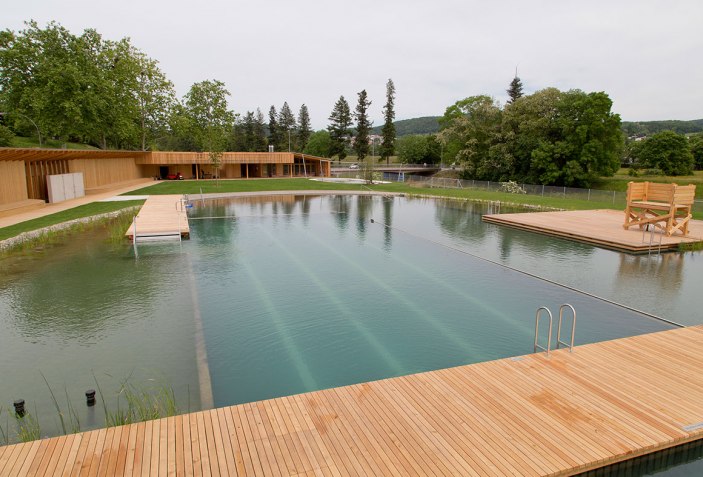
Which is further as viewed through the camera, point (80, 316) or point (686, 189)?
point (686, 189)

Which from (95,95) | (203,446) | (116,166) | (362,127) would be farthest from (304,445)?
(362,127)

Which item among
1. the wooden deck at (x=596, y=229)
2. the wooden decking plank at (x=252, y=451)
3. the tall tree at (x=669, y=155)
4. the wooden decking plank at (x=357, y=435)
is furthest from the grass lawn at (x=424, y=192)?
the tall tree at (x=669, y=155)

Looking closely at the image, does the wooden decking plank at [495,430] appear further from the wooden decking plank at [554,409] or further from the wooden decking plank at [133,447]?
the wooden decking plank at [133,447]

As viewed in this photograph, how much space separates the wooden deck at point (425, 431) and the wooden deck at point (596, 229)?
9.94 meters

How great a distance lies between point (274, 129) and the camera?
85812 millimetres

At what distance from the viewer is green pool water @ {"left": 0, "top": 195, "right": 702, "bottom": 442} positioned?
648 cm

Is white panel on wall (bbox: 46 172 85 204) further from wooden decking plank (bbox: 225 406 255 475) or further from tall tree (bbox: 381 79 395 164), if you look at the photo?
tall tree (bbox: 381 79 395 164)

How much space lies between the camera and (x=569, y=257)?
13477mm

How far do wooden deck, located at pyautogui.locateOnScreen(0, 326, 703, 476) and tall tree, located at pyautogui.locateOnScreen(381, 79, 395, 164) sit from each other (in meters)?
67.7

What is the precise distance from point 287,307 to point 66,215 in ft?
52.2

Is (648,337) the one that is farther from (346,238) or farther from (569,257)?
(346,238)

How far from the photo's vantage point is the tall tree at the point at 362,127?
71.3 metres

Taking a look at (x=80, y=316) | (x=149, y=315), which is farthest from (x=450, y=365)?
(x=80, y=316)

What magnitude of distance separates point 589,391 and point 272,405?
369cm
